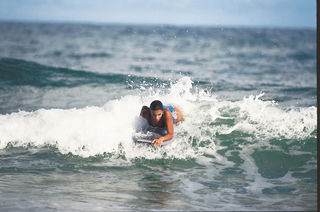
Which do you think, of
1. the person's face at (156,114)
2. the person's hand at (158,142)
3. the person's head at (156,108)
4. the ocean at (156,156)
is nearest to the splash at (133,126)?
the ocean at (156,156)

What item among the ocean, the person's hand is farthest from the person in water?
the ocean

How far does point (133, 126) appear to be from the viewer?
809cm

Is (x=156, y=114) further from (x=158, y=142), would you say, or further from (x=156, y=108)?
Answer: (x=158, y=142)

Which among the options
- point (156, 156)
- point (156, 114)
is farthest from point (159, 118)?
point (156, 156)

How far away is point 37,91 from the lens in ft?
43.4

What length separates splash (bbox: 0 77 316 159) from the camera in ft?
24.5

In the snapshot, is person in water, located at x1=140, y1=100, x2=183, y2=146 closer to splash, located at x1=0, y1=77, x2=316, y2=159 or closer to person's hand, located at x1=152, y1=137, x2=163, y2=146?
person's hand, located at x1=152, y1=137, x2=163, y2=146

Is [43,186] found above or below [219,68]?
below

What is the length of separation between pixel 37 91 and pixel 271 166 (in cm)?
920

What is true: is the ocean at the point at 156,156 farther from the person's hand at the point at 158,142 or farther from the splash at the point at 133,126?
the person's hand at the point at 158,142

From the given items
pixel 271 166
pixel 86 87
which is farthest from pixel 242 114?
pixel 86 87

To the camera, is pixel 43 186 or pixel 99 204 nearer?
pixel 99 204

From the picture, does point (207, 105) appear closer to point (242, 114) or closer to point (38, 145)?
point (242, 114)

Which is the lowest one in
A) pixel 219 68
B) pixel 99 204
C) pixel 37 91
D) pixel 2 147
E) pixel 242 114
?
pixel 99 204
